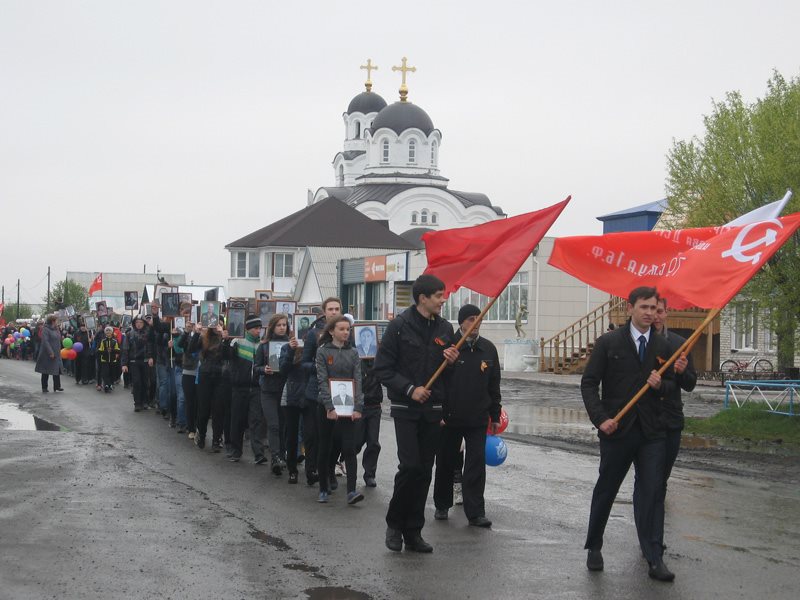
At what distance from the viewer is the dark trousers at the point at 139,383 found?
2366 centimetres

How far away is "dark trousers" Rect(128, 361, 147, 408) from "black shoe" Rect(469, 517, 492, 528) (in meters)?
14.5

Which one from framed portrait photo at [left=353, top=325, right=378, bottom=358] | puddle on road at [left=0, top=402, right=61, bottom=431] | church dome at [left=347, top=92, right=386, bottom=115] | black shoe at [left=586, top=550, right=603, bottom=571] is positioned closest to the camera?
black shoe at [left=586, top=550, right=603, bottom=571]

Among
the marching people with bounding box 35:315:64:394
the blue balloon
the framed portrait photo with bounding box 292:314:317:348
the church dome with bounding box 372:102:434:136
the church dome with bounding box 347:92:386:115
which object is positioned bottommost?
the blue balloon

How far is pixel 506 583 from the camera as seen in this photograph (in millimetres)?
7949

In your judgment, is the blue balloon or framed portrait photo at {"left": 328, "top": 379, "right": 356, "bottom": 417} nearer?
framed portrait photo at {"left": 328, "top": 379, "right": 356, "bottom": 417}

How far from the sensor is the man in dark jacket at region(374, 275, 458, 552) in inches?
357

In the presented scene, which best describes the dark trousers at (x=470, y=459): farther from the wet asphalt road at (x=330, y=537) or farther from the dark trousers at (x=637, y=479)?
the dark trousers at (x=637, y=479)

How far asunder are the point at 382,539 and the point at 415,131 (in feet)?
310

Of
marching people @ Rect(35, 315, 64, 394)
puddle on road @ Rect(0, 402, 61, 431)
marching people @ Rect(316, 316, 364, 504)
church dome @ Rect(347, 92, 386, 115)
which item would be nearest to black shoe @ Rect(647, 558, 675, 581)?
marching people @ Rect(316, 316, 364, 504)

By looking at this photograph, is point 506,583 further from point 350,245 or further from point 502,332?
point 350,245

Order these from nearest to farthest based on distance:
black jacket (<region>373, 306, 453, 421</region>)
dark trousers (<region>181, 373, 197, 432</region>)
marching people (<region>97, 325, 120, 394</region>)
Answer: black jacket (<region>373, 306, 453, 421</region>) < dark trousers (<region>181, 373, 197, 432</region>) < marching people (<region>97, 325, 120, 394</region>)

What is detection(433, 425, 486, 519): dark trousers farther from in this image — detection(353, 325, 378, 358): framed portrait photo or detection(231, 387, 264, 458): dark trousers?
detection(231, 387, 264, 458): dark trousers

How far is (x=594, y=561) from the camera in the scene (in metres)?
8.42

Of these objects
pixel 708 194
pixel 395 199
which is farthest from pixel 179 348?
pixel 395 199
